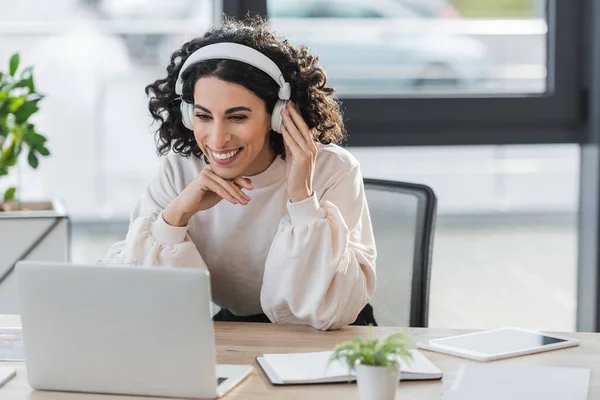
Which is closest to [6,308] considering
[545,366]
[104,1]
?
[104,1]

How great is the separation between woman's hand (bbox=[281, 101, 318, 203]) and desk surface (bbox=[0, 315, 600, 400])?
273mm

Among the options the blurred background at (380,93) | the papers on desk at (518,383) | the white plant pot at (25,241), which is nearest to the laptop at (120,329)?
the papers on desk at (518,383)

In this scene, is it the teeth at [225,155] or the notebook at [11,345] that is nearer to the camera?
the notebook at [11,345]

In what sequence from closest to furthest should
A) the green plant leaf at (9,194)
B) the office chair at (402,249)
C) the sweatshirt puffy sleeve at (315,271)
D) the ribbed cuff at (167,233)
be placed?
1. the sweatshirt puffy sleeve at (315,271)
2. the ribbed cuff at (167,233)
3. the office chair at (402,249)
4. the green plant leaf at (9,194)

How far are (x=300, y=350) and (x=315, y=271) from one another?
26cm

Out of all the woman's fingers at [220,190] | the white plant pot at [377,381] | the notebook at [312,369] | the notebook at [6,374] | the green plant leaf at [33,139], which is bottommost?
the notebook at [312,369]

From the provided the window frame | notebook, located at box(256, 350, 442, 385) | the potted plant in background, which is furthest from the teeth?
the window frame

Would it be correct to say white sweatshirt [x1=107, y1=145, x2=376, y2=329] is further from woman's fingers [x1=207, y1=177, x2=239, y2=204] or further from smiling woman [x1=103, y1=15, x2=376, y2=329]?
woman's fingers [x1=207, y1=177, x2=239, y2=204]

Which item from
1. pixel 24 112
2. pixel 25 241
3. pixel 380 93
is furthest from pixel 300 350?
pixel 380 93

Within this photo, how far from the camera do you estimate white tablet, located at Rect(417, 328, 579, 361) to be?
1.52 meters

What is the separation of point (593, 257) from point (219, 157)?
63.6 inches

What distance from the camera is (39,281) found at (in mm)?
1290

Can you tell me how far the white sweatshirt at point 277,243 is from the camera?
5.80 feet

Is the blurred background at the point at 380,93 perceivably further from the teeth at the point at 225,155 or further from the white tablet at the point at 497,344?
the white tablet at the point at 497,344
